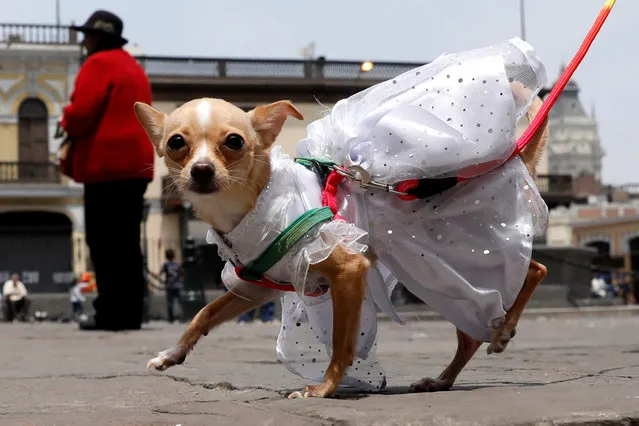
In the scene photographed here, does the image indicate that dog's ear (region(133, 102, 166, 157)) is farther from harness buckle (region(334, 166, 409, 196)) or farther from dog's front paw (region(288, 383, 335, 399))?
dog's front paw (region(288, 383, 335, 399))

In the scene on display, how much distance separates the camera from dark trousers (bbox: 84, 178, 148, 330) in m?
7.21

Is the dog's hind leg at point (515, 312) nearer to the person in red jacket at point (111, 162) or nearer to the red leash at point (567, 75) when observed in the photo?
the red leash at point (567, 75)

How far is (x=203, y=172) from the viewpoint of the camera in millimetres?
2822

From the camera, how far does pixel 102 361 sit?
4.86 meters

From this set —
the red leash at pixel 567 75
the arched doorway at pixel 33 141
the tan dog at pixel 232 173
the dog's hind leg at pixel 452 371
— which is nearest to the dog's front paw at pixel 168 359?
the tan dog at pixel 232 173

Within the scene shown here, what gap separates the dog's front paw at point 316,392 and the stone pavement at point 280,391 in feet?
0.17

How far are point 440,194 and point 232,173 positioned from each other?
76cm

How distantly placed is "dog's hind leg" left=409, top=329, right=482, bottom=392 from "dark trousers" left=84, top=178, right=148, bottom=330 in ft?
13.7


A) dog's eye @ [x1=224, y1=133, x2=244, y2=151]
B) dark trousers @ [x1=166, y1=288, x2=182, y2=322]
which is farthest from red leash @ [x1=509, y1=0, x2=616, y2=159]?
dark trousers @ [x1=166, y1=288, x2=182, y2=322]

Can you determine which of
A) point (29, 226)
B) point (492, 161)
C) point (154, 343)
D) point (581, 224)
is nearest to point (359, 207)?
point (492, 161)

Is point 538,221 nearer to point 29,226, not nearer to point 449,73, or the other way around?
point 449,73

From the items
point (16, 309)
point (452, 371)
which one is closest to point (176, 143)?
point (452, 371)

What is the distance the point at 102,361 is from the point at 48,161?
26.0 metres

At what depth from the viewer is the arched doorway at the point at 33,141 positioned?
2975 centimetres
